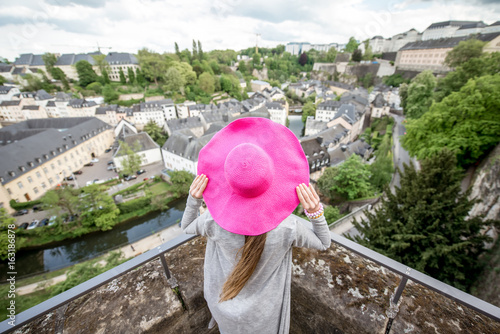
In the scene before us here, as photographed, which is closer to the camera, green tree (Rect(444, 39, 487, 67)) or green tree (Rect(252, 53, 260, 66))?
green tree (Rect(444, 39, 487, 67))

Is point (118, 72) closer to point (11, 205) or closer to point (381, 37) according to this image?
point (11, 205)

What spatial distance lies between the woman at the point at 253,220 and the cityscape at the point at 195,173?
0.96 meters

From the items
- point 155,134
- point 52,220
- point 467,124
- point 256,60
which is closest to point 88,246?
point 52,220

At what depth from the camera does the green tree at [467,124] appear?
1304cm

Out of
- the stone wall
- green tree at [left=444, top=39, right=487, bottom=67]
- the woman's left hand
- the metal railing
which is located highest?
green tree at [left=444, top=39, right=487, bottom=67]

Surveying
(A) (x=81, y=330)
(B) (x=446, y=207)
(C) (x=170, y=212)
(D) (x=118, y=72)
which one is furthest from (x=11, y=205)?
(D) (x=118, y=72)

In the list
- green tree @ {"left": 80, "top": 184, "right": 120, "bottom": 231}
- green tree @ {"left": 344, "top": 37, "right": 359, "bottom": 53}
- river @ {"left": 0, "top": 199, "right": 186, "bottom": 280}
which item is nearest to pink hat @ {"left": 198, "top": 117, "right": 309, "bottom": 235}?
river @ {"left": 0, "top": 199, "right": 186, "bottom": 280}

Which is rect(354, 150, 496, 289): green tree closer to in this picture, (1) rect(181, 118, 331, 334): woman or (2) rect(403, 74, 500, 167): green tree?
(1) rect(181, 118, 331, 334): woman

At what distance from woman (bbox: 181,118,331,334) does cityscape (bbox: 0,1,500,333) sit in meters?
0.96

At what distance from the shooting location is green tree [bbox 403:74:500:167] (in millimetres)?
13039

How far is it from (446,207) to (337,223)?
28.9ft

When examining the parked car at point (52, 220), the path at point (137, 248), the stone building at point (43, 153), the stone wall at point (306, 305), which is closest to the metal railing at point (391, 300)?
the stone wall at point (306, 305)

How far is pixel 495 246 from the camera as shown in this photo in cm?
692

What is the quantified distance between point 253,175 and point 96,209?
26.2 meters
